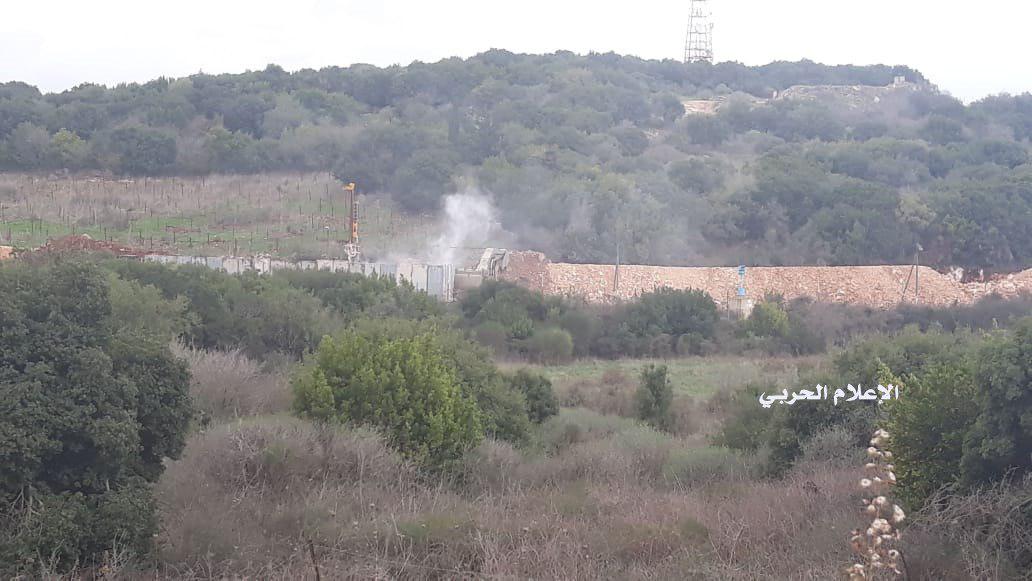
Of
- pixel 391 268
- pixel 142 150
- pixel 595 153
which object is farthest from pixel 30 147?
pixel 595 153

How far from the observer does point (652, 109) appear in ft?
239

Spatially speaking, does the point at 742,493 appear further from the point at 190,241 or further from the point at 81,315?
the point at 190,241

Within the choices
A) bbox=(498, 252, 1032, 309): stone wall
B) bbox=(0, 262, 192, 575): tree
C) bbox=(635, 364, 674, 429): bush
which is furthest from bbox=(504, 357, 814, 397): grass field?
bbox=(0, 262, 192, 575): tree

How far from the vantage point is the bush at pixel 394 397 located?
40.8 feet

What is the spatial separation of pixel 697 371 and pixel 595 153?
30744 mm

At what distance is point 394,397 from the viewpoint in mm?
12844

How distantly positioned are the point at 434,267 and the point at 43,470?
28.6 m

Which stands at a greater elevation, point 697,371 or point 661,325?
point 661,325

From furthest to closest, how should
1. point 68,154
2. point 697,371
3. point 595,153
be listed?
point 595,153
point 68,154
point 697,371

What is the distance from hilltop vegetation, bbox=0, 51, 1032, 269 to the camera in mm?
45844

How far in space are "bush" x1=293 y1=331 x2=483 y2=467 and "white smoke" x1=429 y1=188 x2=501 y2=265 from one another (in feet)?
94.0

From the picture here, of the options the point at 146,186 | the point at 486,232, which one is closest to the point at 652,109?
the point at 486,232

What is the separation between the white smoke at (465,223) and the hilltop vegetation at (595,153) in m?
0.87

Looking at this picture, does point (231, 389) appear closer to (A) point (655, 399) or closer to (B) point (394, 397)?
(B) point (394, 397)
